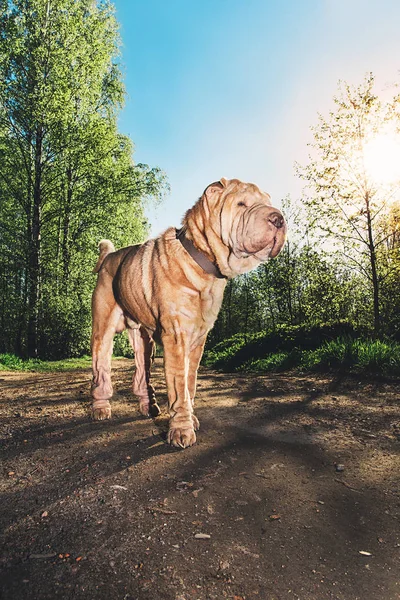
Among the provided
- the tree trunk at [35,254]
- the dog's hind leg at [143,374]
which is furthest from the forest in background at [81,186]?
the dog's hind leg at [143,374]

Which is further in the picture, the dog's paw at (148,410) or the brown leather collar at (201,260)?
the dog's paw at (148,410)

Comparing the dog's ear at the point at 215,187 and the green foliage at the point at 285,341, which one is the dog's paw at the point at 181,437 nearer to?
the dog's ear at the point at 215,187

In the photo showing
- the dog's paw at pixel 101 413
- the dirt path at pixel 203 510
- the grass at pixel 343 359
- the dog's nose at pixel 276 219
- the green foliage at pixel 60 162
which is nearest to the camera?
the dirt path at pixel 203 510

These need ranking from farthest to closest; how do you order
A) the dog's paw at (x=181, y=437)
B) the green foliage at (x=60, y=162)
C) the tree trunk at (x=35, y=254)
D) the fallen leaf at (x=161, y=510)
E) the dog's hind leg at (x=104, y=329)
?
the tree trunk at (x=35, y=254) < the green foliage at (x=60, y=162) < the dog's hind leg at (x=104, y=329) < the dog's paw at (x=181, y=437) < the fallen leaf at (x=161, y=510)

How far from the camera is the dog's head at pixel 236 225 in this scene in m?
2.89

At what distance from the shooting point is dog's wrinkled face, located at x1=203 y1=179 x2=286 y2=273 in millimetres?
2883

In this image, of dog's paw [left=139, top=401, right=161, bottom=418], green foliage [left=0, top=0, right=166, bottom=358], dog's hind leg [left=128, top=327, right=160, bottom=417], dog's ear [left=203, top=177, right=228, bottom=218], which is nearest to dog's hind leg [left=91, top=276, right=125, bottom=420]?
dog's hind leg [left=128, top=327, right=160, bottom=417]

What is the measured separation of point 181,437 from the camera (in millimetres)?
3162

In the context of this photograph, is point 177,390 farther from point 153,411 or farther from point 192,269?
point 153,411

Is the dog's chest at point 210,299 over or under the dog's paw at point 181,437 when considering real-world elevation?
over

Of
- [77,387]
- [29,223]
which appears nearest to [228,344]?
[29,223]

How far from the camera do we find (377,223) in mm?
12961

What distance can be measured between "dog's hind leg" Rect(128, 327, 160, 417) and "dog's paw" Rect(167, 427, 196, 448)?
1148 millimetres

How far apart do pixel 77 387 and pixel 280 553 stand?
599 cm
